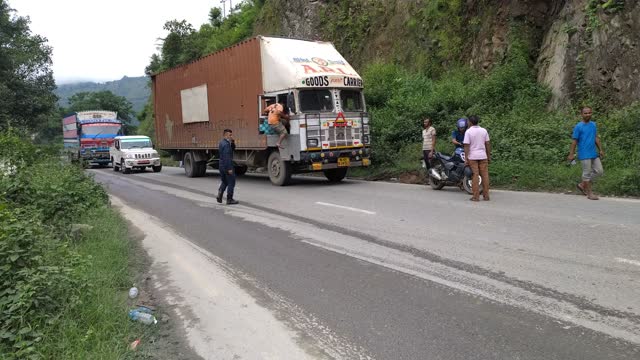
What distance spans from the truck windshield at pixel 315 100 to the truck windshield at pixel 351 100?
0.44 meters

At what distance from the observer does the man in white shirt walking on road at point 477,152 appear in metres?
9.91

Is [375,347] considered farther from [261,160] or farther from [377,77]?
[377,77]

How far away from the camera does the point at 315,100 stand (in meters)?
14.0

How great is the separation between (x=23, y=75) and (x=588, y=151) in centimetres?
3590

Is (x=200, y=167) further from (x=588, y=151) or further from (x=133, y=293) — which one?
(x=133, y=293)

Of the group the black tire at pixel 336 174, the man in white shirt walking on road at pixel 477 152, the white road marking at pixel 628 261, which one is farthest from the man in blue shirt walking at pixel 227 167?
the white road marking at pixel 628 261

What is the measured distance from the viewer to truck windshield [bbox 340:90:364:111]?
47.4ft

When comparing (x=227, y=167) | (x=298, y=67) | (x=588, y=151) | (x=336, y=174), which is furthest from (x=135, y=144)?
(x=588, y=151)

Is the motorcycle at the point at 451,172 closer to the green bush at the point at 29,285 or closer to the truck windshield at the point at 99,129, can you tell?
the green bush at the point at 29,285

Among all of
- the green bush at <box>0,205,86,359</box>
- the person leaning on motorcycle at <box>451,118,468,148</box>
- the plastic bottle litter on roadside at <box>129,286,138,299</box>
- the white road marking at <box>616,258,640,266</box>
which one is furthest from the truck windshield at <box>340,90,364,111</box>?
the green bush at <box>0,205,86,359</box>

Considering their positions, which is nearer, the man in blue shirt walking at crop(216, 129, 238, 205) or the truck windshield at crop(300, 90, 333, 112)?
the man in blue shirt walking at crop(216, 129, 238, 205)

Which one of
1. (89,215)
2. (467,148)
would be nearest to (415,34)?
(467,148)

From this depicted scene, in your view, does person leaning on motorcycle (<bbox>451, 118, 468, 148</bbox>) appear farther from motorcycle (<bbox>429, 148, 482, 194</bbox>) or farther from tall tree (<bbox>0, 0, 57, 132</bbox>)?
tall tree (<bbox>0, 0, 57, 132</bbox>)

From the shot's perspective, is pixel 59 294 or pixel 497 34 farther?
pixel 497 34
